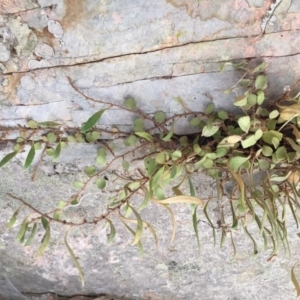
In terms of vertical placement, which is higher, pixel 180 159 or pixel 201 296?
pixel 180 159

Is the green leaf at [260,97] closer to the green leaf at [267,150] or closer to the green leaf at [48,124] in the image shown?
the green leaf at [267,150]

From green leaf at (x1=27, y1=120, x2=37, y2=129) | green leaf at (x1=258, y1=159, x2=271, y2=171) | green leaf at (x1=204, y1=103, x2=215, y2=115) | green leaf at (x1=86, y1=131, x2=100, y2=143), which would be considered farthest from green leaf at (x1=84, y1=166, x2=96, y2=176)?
green leaf at (x1=258, y1=159, x2=271, y2=171)

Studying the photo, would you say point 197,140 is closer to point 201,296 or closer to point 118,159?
point 118,159

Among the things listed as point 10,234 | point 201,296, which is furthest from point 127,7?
point 201,296

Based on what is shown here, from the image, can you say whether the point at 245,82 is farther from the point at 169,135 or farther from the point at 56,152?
the point at 56,152

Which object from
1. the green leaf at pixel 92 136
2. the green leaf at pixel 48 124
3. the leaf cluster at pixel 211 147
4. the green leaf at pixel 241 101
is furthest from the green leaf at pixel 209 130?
the green leaf at pixel 48 124
